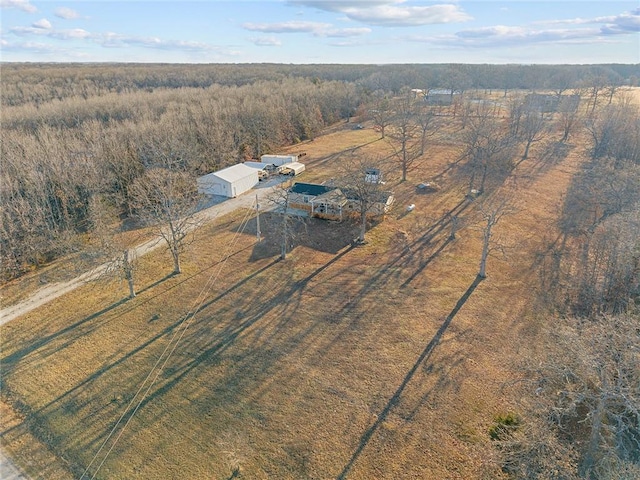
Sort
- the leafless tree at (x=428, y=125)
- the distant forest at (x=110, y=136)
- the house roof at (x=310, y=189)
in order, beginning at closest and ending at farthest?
the distant forest at (x=110, y=136) → the house roof at (x=310, y=189) → the leafless tree at (x=428, y=125)

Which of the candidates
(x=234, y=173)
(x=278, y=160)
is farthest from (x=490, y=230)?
(x=278, y=160)

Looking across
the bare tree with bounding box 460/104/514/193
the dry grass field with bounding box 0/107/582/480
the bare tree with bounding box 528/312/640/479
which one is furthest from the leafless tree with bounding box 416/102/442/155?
the bare tree with bounding box 528/312/640/479

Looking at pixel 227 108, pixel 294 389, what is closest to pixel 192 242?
pixel 294 389

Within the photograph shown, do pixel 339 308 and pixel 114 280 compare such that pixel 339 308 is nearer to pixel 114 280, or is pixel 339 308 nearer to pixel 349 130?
pixel 114 280

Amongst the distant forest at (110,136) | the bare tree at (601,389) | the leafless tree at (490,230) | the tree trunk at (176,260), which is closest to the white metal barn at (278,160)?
the distant forest at (110,136)

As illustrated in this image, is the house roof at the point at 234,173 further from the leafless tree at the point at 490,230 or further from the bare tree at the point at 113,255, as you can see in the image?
the leafless tree at the point at 490,230

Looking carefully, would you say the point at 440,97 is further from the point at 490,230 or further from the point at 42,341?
the point at 42,341

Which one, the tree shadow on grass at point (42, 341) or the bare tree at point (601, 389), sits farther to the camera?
the tree shadow on grass at point (42, 341)
